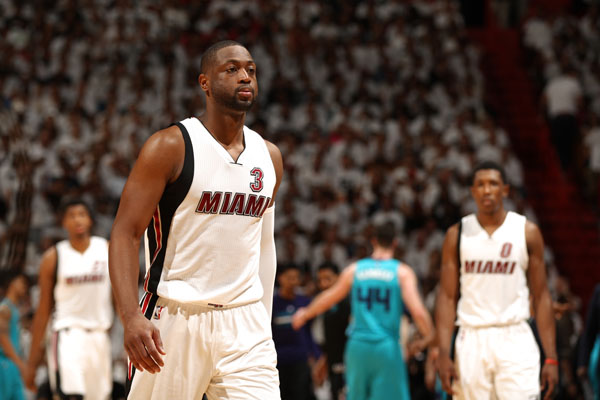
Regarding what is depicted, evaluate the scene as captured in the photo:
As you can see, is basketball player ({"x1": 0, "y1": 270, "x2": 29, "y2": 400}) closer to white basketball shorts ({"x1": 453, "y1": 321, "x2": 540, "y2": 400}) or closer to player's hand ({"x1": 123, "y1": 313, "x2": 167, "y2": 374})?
white basketball shorts ({"x1": 453, "y1": 321, "x2": 540, "y2": 400})

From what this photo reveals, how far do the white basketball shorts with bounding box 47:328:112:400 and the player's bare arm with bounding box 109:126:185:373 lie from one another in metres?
3.54

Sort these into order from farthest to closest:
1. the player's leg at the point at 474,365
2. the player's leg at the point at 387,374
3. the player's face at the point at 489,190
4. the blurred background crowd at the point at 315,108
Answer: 1. the blurred background crowd at the point at 315,108
2. the player's leg at the point at 387,374
3. the player's face at the point at 489,190
4. the player's leg at the point at 474,365

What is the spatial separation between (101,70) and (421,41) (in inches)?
238

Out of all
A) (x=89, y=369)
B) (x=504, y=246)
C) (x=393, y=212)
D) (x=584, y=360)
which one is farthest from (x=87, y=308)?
(x=393, y=212)

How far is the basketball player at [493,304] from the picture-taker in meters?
5.45

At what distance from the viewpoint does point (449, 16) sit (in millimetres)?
17203

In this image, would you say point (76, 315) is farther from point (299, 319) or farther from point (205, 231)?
point (205, 231)

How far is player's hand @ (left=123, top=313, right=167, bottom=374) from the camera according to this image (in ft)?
10.8

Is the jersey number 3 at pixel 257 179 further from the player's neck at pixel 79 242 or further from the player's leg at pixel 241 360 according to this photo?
the player's neck at pixel 79 242

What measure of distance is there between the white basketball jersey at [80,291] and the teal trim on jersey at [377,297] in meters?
2.32

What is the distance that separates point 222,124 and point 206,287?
739mm

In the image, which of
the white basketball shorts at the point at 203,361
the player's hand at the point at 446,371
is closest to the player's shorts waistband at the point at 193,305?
the white basketball shorts at the point at 203,361

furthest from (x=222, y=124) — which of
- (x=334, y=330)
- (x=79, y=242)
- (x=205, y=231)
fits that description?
(x=334, y=330)

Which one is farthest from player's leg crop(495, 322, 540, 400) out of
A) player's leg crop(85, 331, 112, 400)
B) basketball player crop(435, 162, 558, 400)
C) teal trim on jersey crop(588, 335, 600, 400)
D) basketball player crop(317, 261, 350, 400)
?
basketball player crop(317, 261, 350, 400)
